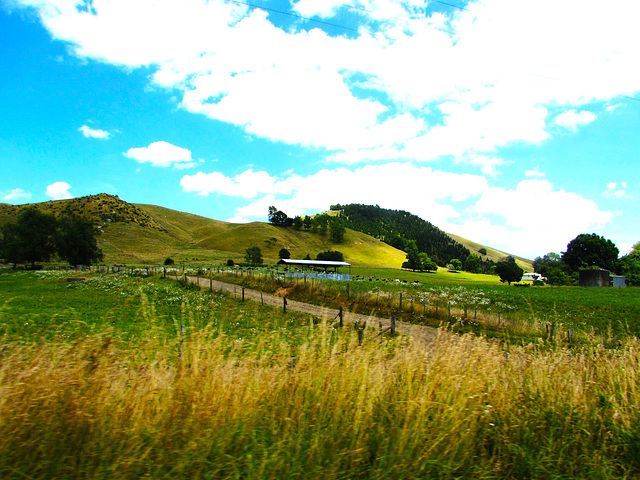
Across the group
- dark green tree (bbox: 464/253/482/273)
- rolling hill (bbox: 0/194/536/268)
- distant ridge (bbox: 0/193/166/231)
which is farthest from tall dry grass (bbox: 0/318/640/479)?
dark green tree (bbox: 464/253/482/273)

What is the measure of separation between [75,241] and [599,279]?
106132 millimetres

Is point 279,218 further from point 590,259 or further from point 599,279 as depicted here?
point 599,279

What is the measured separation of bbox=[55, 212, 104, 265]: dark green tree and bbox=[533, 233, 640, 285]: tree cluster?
11472 cm

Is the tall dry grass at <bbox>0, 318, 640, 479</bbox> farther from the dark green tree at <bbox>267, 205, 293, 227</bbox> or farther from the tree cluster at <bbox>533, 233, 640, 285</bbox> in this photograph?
the dark green tree at <bbox>267, 205, 293, 227</bbox>

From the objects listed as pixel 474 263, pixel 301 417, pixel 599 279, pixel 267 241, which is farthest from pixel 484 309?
pixel 474 263

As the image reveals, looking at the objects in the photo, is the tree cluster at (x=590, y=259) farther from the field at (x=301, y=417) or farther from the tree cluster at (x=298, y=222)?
the field at (x=301, y=417)

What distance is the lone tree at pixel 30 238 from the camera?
68.5 metres

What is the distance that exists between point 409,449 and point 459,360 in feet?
5.76

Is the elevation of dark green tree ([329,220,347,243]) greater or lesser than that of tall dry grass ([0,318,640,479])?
greater

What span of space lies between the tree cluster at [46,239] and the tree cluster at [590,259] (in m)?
115

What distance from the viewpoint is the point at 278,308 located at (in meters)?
24.8

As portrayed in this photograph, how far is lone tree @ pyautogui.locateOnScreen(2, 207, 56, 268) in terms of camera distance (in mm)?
68500

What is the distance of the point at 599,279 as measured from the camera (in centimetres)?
6994

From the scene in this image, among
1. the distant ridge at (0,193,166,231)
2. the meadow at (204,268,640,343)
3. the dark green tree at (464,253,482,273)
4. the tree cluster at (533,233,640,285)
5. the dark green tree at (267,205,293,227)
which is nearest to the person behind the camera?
the meadow at (204,268,640,343)
